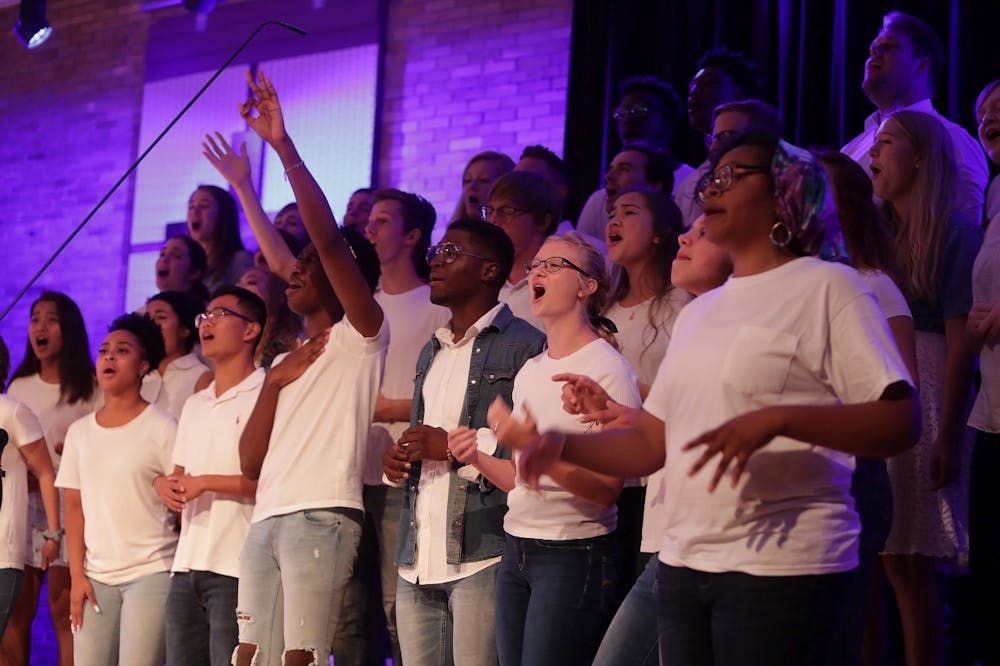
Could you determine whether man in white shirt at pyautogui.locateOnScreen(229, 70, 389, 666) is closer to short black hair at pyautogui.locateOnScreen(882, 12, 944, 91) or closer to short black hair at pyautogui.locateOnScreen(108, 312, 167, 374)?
short black hair at pyautogui.locateOnScreen(108, 312, 167, 374)

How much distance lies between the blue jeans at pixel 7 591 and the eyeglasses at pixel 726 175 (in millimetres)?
3357

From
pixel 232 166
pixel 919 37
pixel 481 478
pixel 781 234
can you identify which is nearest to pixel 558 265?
pixel 481 478

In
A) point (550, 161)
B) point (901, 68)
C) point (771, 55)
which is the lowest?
point (550, 161)

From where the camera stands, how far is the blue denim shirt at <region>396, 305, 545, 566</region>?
304 cm

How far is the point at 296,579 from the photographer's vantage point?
3.19 meters

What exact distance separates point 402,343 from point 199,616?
110 cm

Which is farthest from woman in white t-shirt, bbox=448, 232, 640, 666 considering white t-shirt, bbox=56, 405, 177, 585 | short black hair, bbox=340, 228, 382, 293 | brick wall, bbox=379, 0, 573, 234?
brick wall, bbox=379, 0, 573, 234

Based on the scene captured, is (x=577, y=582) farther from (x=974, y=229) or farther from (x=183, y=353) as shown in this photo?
(x=183, y=353)

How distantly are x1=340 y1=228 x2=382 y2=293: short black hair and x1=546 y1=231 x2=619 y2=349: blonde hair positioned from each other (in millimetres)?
814

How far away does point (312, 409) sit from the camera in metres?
3.41

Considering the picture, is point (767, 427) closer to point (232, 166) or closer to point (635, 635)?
point (635, 635)

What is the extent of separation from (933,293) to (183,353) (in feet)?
9.69

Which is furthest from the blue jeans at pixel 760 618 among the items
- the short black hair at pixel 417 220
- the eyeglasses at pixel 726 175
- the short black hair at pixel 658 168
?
the short black hair at pixel 658 168

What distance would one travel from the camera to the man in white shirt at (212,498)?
364 cm
